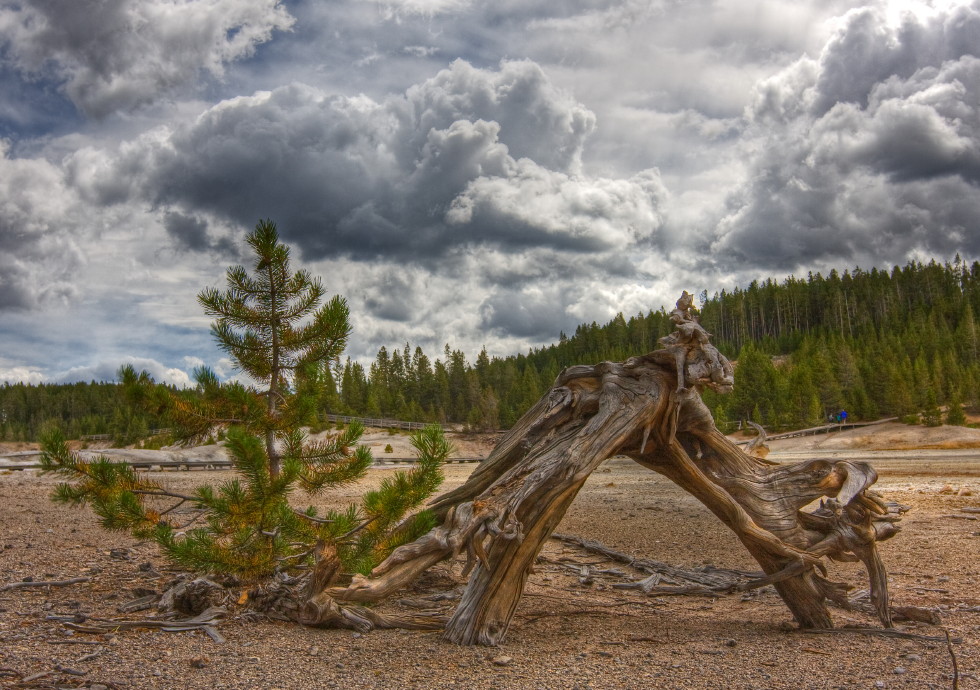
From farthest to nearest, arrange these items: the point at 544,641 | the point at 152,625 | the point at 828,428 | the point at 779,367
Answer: the point at 779,367 < the point at 828,428 < the point at 544,641 < the point at 152,625

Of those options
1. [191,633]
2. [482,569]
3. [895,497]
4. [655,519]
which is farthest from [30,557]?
[895,497]

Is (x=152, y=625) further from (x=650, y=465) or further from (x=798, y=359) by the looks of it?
(x=798, y=359)

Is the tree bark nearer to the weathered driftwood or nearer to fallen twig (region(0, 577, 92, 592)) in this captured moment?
the weathered driftwood

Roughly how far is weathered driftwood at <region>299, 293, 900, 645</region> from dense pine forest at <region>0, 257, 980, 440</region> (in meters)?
47.4

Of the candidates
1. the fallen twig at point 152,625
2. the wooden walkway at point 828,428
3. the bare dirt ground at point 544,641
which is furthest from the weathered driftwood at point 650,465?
the wooden walkway at point 828,428

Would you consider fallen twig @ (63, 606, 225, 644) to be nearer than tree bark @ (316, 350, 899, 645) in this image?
Yes

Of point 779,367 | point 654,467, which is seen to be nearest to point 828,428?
point 779,367

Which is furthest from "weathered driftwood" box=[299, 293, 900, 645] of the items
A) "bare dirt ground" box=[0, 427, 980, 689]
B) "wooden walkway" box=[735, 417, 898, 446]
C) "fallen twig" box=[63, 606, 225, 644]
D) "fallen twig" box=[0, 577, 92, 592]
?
"wooden walkway" box=[735, 417, 898, 446]

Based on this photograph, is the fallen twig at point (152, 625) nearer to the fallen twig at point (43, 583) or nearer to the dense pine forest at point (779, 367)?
the fallen twig at point (43, 583)

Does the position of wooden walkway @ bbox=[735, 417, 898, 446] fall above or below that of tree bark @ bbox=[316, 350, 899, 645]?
below

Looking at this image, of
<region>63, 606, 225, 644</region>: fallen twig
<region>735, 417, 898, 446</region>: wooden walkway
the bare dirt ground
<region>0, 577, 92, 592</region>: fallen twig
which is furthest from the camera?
<region>735, 417, 898, 446</region>: wooden walkway

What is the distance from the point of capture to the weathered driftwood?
5.74 meters

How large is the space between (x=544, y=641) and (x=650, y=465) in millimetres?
2067

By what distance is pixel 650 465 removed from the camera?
6973mm
